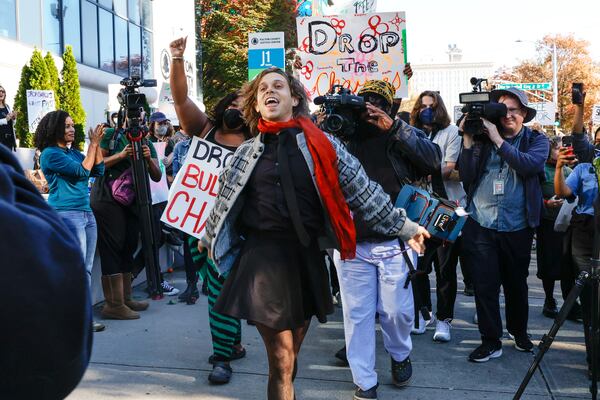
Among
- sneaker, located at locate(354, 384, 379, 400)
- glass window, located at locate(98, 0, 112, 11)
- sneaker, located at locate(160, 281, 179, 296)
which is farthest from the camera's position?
glass window, located at locate(98, 0, 112, 11)

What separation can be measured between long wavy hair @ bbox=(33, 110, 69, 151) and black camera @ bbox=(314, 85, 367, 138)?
2.56 meters

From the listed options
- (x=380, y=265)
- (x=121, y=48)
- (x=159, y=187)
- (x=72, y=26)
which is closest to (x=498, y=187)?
(x=380, y=265)

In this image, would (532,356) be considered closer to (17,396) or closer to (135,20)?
(17,396)

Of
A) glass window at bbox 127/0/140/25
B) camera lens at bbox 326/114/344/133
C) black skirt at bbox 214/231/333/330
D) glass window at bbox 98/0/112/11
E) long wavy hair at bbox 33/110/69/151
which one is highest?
glass window at bbox 127/0/140/25

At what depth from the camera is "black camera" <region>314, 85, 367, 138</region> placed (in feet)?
12.8

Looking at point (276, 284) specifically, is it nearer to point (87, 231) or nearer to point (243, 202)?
point (243, 202)

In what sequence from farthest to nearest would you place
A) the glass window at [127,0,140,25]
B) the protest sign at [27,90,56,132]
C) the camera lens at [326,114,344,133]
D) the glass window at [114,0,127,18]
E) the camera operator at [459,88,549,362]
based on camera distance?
Answer: the glass window at [127,0,140,25], the glass window at [114,0,127,18], the protest sign at [27,90,56,132], the camera operator at [459,88,549,362], the camera lens at [326,114,344,133]

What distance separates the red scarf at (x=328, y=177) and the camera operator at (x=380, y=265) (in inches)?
31.4

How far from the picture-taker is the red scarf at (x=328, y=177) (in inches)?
129

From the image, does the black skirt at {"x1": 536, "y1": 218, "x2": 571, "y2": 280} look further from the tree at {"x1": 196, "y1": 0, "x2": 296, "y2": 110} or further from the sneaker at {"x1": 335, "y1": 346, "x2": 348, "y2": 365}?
the tree at {"x1": 196, "y1": 0, "x2": 296, "y2": 110}

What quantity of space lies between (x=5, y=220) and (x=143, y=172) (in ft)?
16.7

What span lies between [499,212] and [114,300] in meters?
3.46

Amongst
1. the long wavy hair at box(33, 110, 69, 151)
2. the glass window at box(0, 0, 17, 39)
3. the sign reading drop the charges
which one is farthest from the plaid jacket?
the glass window at box(0, 0, 17, 39)

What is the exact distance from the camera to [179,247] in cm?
877
